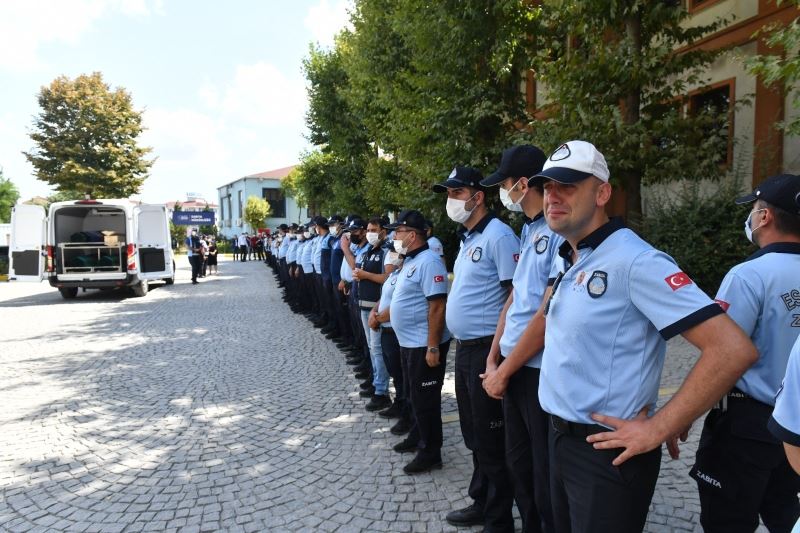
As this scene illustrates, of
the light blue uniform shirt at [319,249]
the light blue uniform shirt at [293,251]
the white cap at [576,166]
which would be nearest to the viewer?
the white cap at [576,166]

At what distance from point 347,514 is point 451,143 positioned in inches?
305

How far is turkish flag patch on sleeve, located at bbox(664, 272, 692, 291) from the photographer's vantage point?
1572mm

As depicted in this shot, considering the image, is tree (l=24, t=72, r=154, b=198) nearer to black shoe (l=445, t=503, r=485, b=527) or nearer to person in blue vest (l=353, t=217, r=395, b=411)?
person in blue vest (l=353, t=217, r=395, b=411)

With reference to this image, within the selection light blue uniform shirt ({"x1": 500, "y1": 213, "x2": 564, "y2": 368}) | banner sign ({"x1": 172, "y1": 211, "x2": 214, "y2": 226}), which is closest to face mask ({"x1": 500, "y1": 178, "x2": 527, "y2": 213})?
light blue uniform shirt ({"x1": 500, "y1": 213, "x2": 564, "y2": 368})

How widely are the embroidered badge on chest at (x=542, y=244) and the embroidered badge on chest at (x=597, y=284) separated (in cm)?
82

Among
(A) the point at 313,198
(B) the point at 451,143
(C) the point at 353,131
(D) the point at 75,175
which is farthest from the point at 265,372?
(D) the point at 75,175

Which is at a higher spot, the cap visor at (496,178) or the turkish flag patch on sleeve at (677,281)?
the cap visor at (496,178)

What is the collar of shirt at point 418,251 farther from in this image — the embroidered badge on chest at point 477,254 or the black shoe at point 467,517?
the black shoe at point 467,517

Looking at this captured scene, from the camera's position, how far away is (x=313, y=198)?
24.6 m

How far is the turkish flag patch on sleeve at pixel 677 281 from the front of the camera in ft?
5.16

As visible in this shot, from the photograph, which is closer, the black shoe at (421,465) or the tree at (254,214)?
the black shoe at (421,465)

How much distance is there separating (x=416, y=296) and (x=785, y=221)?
97.3 inches

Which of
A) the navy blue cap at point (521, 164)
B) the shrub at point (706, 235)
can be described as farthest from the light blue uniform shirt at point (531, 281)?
the shrub at point (706, 235)

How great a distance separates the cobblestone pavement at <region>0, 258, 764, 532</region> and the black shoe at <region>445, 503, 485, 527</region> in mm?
75
